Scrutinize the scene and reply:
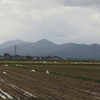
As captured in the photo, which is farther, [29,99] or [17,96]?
[17,96]

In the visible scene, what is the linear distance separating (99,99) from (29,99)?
501cm

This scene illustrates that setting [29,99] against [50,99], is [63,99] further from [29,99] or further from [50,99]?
[29,99]

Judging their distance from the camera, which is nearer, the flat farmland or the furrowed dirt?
the furrowed dirt

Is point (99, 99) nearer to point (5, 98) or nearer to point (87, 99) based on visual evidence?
point (87, 99)

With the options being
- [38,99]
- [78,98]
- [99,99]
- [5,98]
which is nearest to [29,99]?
[38,99]

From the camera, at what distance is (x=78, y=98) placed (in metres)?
16.3

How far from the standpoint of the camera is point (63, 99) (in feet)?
51.6

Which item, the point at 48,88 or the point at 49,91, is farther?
the point at 48,88

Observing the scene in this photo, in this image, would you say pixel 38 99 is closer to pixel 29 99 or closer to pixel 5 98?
pixel 29 99

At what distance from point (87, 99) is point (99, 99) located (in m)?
0.89

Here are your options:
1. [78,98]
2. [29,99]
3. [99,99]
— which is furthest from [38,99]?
[99,99]

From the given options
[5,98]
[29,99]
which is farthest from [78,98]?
[5,98]

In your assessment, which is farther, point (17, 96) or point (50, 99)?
point (17, 96)

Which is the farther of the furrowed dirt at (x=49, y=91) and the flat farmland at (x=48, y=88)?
the flat farmland at (x=48, y=88)
